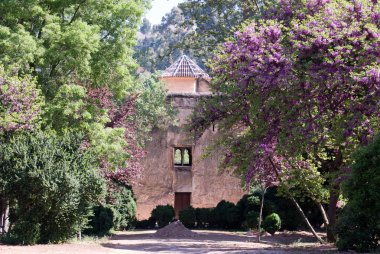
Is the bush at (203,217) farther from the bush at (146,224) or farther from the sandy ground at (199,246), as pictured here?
the sandy ground at (199,246)

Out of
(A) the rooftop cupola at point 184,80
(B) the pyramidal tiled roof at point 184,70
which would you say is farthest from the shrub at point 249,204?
(B) the pyramidal tiled roof at point 184,70

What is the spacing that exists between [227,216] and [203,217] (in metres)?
1.43

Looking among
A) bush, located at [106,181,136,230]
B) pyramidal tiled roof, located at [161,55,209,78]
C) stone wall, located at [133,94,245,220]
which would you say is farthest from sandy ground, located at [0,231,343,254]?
pyramidal tiled roof, located at [161,55,209,78]

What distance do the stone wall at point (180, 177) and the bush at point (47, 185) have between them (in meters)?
14.8

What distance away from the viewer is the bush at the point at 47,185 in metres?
16.4

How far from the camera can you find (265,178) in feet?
68.5

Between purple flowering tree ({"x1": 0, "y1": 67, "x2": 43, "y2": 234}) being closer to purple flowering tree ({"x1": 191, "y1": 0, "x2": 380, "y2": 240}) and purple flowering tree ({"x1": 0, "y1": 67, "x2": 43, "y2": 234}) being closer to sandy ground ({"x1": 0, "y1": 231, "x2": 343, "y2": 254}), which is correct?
sandy ground ({"x1": 0, "y1": 231, "x2": 343, "y2": 254})

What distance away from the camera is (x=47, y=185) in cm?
1625

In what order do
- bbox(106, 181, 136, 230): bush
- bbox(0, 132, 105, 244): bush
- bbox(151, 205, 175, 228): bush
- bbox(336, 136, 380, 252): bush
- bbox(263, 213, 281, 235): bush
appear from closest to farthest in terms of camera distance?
bbox(336, 136, 380, 252): bush
bbox(0, 132, 105, 244): bush
bbox(263, 213, 281, 235): bush
bbox(106, 181, 136, 230): bush
bbox(151, 205, 175, 228): bush

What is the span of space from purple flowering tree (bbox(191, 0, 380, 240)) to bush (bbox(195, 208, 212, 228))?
1169cm

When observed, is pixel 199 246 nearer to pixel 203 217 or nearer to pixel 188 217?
pixel 188 217

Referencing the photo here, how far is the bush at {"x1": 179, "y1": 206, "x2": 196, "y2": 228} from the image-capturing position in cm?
2939

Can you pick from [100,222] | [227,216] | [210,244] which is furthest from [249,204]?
[210,244]

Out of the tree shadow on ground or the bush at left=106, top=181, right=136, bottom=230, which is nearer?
the tree shadow on ground
